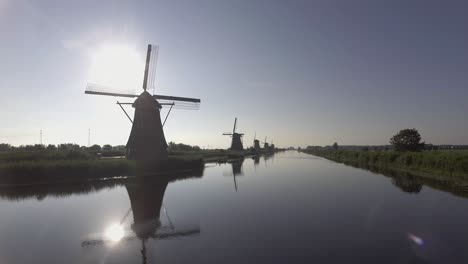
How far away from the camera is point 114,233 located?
36.2ft

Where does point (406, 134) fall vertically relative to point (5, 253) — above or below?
above

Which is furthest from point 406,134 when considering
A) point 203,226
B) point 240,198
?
point 203,226

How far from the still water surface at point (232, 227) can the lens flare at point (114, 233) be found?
0.12 feet

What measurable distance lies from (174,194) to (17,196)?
32.5 ft

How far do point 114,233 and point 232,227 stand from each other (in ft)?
14.4

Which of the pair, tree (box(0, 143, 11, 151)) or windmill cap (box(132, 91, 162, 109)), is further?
tree (box(0, 143, 11, 151))

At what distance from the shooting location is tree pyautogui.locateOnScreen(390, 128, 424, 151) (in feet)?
223

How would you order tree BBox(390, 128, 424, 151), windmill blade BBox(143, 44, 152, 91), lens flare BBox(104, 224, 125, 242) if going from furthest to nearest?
tree BBox(390, 128, 424, 151) → windmill blade BBox(143, 44, 152, 91) → lens flare BBox(104, 224, 125, 242)

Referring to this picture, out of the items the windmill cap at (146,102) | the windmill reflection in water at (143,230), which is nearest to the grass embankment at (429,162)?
the windmill reflection in water at (143,230)

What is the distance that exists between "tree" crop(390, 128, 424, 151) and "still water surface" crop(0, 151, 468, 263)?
5479cm

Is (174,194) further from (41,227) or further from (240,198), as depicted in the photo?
(41,227)

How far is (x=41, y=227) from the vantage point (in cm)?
1203

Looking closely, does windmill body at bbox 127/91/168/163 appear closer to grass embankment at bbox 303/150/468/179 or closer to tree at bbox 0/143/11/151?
grass embankment at bbox 303/150/468/179

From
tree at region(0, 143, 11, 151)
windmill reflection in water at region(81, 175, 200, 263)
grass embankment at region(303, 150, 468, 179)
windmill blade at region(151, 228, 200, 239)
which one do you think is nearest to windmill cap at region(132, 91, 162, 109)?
windmill reflection in water at region(81, 175, 200, 263)
